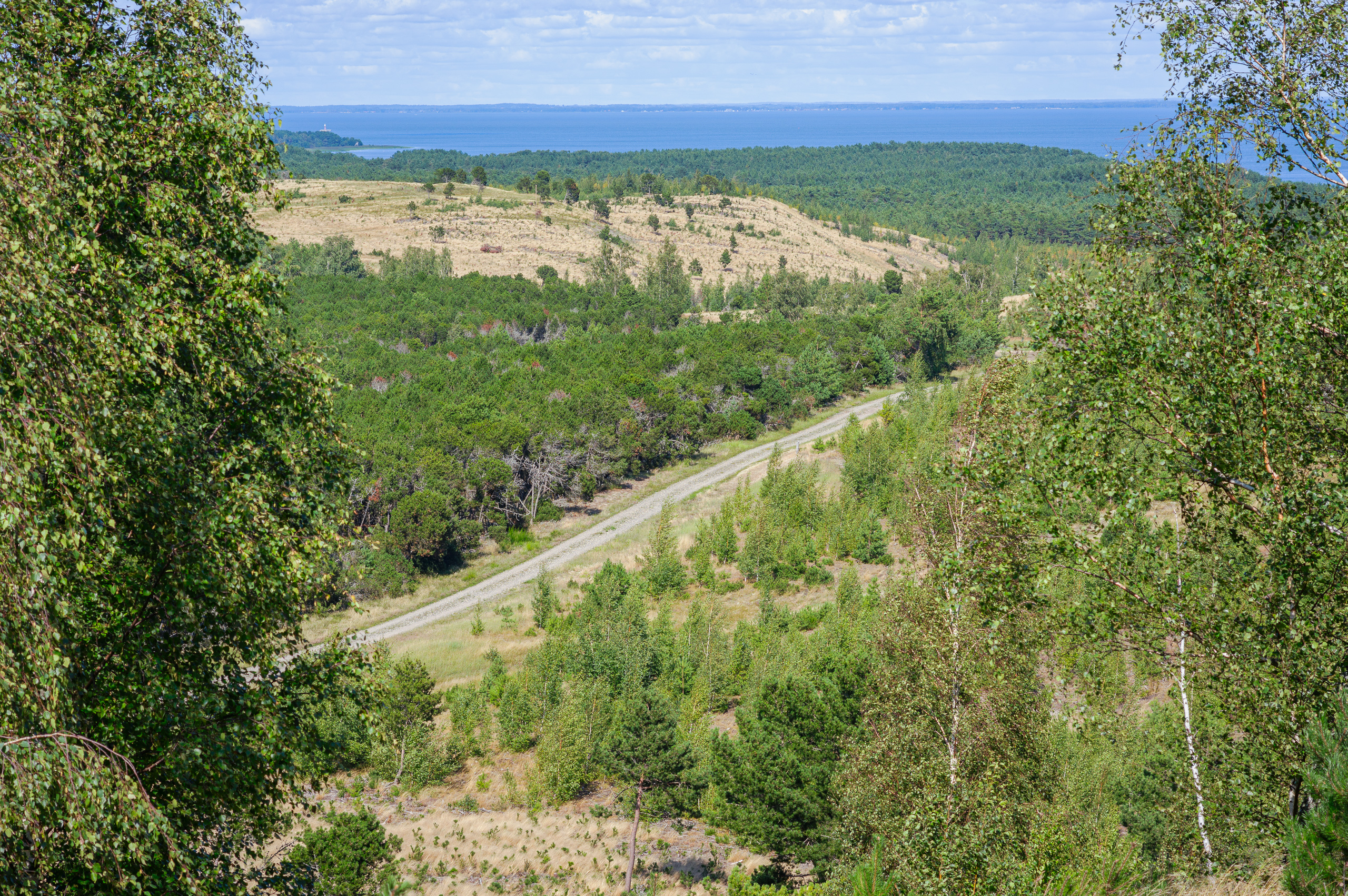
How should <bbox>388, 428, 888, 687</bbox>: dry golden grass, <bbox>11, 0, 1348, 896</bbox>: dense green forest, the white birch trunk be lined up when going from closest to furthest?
<bbox>11, 0, 1348, 896</bbox>: dense green forest, the white birch trunk, <bbox>388, 428, 888, 687</bbox>: dry golden grass

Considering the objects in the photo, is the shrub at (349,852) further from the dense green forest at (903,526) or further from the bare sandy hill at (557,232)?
the bare sandy hill at (557,232)

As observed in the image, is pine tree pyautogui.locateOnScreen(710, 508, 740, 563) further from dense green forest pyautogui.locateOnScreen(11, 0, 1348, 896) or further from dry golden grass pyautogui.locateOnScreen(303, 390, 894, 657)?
dense green forest pyautogui.locateOnScreen(11, 0, 1348, 896)

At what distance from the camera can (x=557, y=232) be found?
13188cm

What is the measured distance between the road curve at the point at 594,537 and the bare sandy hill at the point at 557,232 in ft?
173

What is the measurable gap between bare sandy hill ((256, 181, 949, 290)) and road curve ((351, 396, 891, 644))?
52879 millimetres

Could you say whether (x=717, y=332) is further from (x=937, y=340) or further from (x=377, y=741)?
(x=377, y=741)

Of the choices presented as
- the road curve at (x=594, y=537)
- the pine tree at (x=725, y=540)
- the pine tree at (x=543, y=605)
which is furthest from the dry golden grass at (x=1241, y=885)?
the pine tree at (x=725, y=540)

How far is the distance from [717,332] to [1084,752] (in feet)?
212

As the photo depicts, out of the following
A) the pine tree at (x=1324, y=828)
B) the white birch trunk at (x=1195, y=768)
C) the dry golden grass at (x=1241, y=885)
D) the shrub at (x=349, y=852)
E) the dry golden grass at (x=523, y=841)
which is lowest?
the dry golden grass at (x=523, y=841)

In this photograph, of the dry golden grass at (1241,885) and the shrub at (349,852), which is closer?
the dry golden grass at (1241,885)

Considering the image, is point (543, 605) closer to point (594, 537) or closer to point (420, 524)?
point (420, 524)

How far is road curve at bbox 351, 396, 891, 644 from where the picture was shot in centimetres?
4331

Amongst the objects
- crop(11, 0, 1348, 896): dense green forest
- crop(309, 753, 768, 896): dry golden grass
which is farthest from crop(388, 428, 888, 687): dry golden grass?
crop(11, 0, 1348, 896): dense green forest

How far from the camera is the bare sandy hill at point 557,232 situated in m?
120
